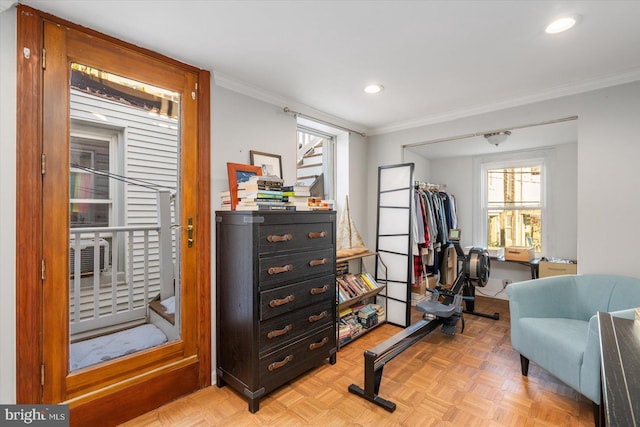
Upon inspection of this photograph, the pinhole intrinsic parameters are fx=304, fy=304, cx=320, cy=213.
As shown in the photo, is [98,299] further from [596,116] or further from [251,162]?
[596,116]

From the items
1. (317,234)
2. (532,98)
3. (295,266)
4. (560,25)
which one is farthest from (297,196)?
(532,98)

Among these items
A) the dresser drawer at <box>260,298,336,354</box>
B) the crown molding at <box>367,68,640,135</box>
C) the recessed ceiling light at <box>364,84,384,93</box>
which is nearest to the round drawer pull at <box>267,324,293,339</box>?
the dresser drawer at <box>260,298,336,354</box>

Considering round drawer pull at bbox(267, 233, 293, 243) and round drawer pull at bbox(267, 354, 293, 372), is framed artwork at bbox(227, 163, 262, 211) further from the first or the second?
round drawer pull at bbox(267, 354, 293, 372)

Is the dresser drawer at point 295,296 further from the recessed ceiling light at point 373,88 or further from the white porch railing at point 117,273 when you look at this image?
the recessed ceiling light at point 373,88

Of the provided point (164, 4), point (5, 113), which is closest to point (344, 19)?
point (164, 4)

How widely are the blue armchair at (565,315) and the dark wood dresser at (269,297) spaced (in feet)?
4.80

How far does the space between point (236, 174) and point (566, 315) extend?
109 inches

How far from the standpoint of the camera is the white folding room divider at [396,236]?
3.36m

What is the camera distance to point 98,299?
1868mm

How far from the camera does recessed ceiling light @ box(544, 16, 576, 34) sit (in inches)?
64.4

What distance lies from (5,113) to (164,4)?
944 millimetres

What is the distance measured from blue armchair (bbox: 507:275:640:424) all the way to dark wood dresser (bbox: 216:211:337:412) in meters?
1.46

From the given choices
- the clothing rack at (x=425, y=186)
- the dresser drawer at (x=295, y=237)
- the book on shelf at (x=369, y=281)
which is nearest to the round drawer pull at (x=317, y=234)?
the dresser drawer at (x=295, y=237)

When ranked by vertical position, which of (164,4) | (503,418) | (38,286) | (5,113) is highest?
(164,4)
